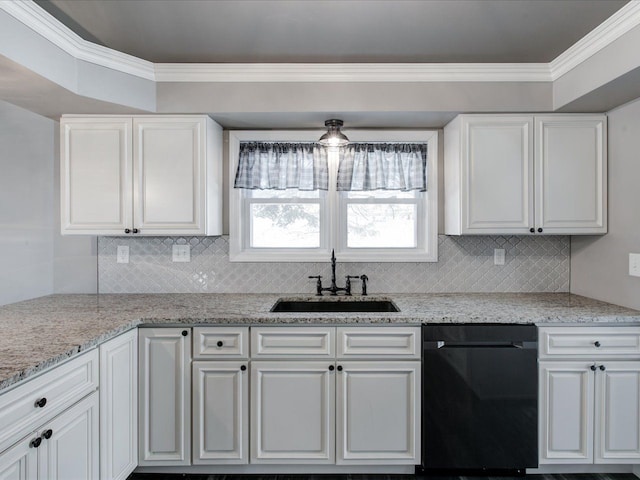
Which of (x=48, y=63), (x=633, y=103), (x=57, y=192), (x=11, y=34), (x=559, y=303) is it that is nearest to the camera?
(x=11, y=34)

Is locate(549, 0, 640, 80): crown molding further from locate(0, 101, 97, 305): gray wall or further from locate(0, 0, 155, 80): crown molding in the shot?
locate(0, 101, 97, 305): gray wall

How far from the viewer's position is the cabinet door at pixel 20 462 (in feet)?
4.31

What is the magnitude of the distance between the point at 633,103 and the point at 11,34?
319 cm

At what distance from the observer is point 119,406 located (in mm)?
2020

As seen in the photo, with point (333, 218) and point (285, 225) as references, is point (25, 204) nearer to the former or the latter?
point (285, 225)

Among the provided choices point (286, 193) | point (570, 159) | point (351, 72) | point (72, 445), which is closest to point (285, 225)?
point (286, 193)

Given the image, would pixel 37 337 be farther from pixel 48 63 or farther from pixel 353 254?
pixel 353 254

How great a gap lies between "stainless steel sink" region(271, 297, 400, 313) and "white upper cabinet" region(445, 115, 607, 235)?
2.98 feet

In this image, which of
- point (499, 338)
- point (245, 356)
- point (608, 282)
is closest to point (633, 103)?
point (608, 282)

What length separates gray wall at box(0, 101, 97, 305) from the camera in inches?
96.1

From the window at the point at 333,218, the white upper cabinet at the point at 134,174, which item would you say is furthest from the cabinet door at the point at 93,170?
the window at the point at 333,218

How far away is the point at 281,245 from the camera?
9.93 ft

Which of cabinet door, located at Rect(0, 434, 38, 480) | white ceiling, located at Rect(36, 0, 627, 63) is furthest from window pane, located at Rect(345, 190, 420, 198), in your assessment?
cabinet door, located at Rect(0, 434, 38, 480)

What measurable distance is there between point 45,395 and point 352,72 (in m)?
2.23
